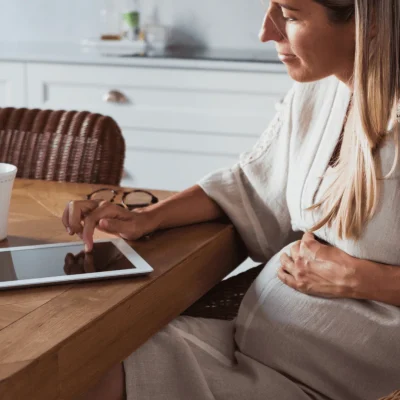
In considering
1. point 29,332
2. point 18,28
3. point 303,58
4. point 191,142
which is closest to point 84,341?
point 29,332

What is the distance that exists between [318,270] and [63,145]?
33.0 inches

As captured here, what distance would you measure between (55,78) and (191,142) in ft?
1.89

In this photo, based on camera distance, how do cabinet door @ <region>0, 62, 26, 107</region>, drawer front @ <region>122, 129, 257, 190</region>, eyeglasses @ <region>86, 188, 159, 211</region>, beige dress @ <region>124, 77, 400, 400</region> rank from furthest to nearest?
cabinet door @ <region>0, 62, 26, 107</region> < drawer front @ <region>122, 129, 257, 190</region> < eyeglasses @ <region>86, 188, 159, 211</region> < beige dress @ <region>124, 77, 400, 400</region>

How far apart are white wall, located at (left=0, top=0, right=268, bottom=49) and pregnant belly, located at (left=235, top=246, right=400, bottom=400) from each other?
2.36 metres

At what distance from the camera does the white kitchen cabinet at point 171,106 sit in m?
3.15

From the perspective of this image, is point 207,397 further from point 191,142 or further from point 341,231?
point 191,142

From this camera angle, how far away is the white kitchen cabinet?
3.15 m

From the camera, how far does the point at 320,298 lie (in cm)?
145

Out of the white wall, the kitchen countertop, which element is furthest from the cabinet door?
A: the white wall

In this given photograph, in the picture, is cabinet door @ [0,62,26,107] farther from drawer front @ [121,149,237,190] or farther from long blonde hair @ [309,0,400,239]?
long blonde hair @ [309,0,400,239]

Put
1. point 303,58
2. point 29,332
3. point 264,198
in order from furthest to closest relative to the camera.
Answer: point 264,198
point 303,58
point 29,332

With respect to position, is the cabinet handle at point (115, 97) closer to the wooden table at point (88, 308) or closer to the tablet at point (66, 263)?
the wooden table at point (88, 308)

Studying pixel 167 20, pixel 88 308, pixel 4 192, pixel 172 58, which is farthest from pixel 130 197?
pixel 167 20

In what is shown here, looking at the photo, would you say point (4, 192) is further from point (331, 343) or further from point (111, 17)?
point (111, 17)
